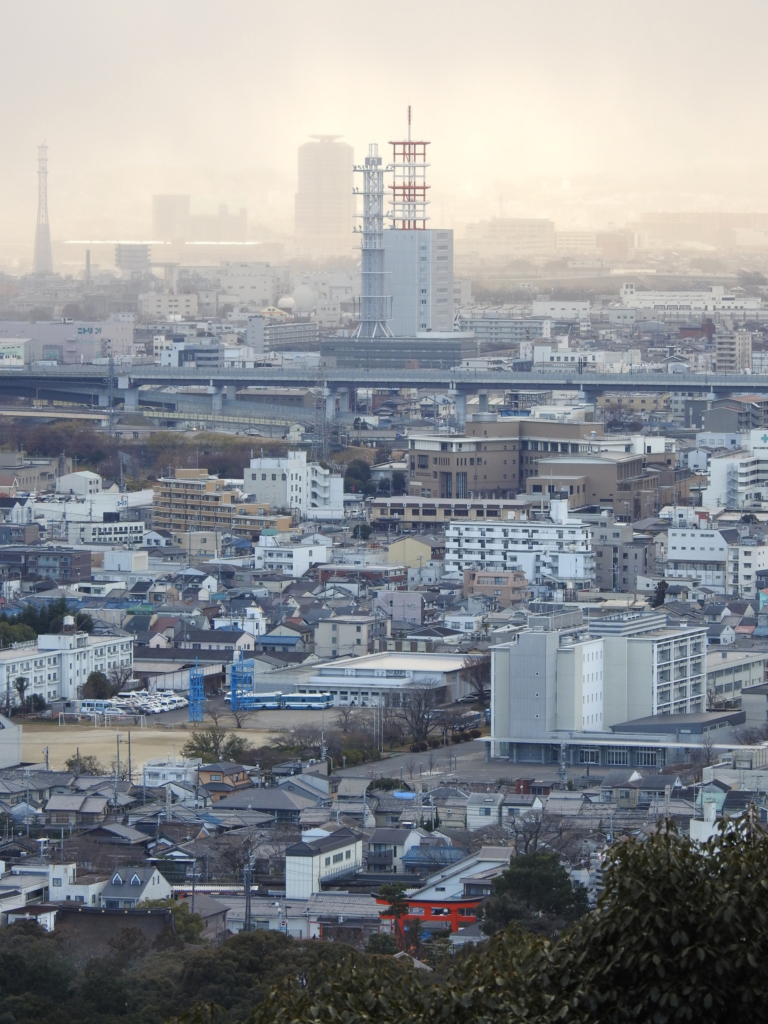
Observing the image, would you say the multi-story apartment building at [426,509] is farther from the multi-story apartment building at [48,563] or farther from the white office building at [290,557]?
the multi-story apartment building at [48,563]

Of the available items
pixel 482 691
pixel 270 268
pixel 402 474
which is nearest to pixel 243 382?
pixel 402 474

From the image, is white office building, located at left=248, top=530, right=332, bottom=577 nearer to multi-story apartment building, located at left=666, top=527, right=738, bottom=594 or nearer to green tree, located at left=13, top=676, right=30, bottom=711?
multi-story apartment building, located at left=666, top=527, right=738, bottom=594

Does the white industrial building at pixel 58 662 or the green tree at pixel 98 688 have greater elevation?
the white industrial building at pixel 58 662

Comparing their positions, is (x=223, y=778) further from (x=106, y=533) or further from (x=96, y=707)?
(x=106, y=533)

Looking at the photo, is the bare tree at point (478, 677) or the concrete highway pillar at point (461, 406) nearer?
the bare tree at point (478, 677)

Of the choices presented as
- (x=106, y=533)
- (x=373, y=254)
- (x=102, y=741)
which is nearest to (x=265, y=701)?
(x=102, y=741)

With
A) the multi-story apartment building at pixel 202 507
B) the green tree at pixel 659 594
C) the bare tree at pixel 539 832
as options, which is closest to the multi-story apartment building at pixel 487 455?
the multi-story apartment building at pixel 202 507

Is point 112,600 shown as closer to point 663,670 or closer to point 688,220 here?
point 663,670

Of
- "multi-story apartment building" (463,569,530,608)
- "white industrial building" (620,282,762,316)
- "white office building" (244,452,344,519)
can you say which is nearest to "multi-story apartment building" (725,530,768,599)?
"multi-story apartment building" (463,569,530,608)
